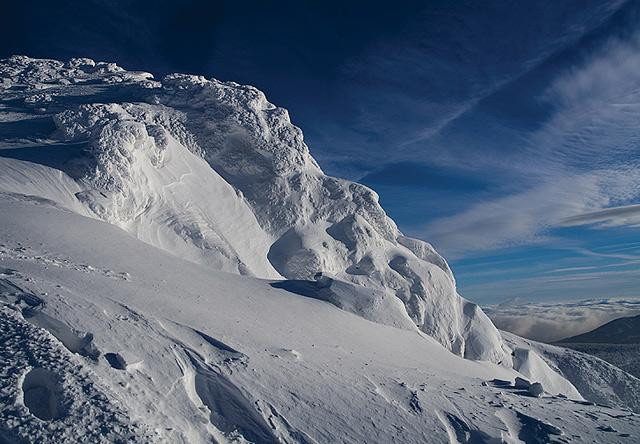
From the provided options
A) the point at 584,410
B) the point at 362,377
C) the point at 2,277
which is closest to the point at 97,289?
the point at 2,277

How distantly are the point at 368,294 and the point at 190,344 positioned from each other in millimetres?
5950

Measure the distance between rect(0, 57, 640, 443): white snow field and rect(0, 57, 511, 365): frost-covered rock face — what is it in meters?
0.08

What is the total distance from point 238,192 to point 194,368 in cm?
1156

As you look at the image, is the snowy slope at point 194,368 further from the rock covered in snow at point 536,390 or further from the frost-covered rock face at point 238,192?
the frost-covered rock face at point 238,192

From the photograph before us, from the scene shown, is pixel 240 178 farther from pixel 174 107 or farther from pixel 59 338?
pixel 59 338

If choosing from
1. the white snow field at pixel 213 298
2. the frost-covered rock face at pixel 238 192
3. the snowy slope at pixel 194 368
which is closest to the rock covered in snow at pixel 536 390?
the white snow field at pixel 213 298

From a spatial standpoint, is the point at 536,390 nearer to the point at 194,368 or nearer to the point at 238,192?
the point at 194,368

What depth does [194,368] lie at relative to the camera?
6.46 meters

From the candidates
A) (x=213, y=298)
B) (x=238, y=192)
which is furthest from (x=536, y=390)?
(x=238, y=192)

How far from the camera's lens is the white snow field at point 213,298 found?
5.60 metres

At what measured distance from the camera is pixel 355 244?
18125 mm

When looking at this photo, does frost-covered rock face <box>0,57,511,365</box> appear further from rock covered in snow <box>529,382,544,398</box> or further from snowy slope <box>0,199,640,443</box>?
rock covered in snow <box>529,382,544,398</box>

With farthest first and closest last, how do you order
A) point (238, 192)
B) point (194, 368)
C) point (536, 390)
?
point (238, 192) → point (536, 390) → point (194, 368)

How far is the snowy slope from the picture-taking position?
5055 mm
